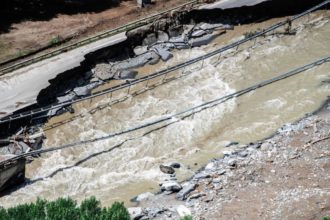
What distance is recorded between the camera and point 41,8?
2528 cm

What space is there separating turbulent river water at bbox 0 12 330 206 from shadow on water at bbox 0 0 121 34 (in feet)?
18.0

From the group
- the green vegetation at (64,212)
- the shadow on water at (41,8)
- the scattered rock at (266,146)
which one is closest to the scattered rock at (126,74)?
the shadow on water at (41,8)

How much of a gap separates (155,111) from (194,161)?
3.42 m

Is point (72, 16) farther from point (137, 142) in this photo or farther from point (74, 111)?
point (137, 142)

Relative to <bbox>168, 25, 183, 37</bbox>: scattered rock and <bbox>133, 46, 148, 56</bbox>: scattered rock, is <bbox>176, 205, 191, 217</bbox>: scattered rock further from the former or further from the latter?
<bbox>168, 25, 183, 37</bbox>: scattered rock

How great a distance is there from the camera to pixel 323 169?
14453 millimetres

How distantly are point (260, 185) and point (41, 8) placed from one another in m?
15.0

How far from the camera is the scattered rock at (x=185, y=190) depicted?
1443 cm

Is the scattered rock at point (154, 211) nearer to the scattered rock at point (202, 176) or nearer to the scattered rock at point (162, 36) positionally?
the scattered rock at point (202, 176)

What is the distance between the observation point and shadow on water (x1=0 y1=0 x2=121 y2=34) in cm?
2438

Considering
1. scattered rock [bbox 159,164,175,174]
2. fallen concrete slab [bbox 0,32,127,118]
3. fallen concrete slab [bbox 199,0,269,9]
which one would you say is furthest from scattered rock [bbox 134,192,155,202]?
fallen concrete slab [bbox 199,0,269,9]

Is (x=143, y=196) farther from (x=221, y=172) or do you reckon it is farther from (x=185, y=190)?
(x=221, y=172)

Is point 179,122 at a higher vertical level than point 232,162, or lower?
higher

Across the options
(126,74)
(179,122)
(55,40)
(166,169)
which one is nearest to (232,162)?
(166,169)
